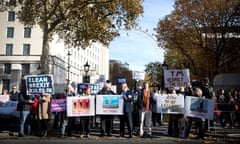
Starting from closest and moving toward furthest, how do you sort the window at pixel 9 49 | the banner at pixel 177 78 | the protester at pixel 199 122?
1. the protester at pixel 199 122
2. the banner at pixel 177 78
3. the window at pixel 9 49

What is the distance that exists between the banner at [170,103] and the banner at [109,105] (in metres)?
1.71

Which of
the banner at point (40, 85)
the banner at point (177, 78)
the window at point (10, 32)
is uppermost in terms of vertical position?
the window at point (10, 32)

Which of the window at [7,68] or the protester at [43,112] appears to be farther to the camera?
the window at [7,68]

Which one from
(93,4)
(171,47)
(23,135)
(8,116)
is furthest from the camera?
(171,47)

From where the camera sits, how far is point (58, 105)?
1587 cm

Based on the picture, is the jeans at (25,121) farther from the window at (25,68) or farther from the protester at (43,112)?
the window at (25,68)

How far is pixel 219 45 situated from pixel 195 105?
2701 cm

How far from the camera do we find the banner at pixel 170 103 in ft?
51.9

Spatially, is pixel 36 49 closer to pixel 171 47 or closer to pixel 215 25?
A: pixel 171 47

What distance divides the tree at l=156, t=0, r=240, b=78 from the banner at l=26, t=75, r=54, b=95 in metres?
26.6

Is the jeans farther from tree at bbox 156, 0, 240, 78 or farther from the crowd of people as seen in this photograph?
tree at bbox 156, 0, 240, 78

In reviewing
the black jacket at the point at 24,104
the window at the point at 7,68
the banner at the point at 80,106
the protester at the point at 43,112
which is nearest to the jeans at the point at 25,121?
the black jacket at the point at 24,104

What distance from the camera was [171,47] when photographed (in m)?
42.9

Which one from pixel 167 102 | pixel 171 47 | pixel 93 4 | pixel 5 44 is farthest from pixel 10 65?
pixel 167 102
